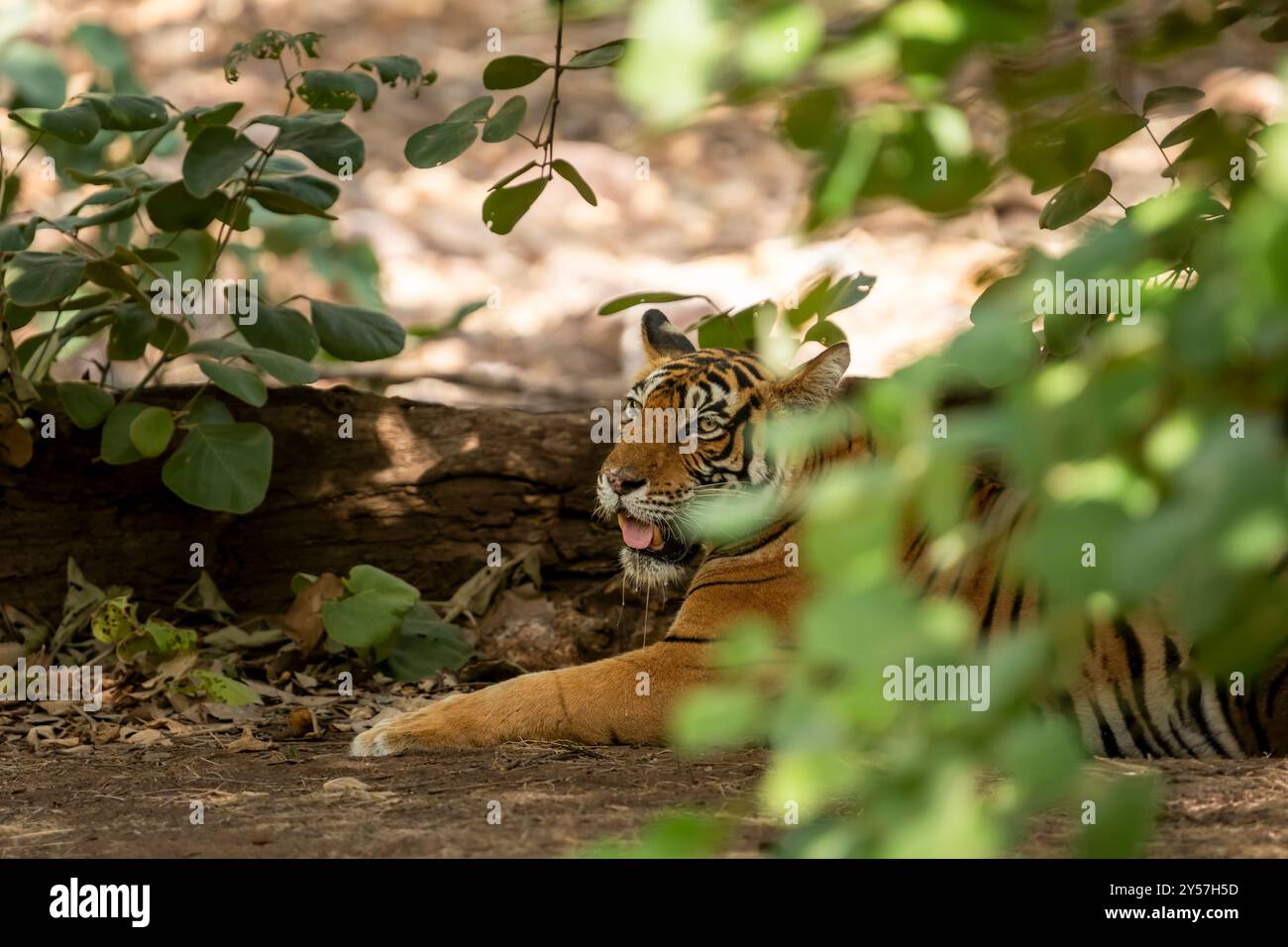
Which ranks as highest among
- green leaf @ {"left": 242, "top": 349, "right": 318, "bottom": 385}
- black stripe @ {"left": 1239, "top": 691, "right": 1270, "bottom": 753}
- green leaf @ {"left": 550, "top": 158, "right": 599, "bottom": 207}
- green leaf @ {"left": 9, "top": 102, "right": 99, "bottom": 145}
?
green leaf @ {"left": 9, "top": 102, "right": 99, "bottom": 145}

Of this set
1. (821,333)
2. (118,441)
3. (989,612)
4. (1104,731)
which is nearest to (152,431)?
(118,441)

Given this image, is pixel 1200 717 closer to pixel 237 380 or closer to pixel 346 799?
pixel 346 799

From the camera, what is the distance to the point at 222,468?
4148mm

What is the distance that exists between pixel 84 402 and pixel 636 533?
6.02 feet

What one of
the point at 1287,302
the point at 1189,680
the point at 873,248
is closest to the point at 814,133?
the point at 1287,302

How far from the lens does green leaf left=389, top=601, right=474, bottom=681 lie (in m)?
4.35

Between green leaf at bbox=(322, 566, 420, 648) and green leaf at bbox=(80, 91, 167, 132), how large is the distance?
1496 millimetres

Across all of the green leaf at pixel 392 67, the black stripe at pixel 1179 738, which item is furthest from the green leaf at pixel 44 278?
the black stripe at pixel 1179 738

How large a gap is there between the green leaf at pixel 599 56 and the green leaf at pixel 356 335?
1.40 metres

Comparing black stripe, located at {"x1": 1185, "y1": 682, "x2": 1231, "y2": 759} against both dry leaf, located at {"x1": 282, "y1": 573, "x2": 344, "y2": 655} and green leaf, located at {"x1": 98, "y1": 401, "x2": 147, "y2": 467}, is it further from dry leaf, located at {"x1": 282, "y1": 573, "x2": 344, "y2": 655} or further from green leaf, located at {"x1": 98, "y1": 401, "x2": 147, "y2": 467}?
green leaf, located at {"x1": 98, "y1": 401, "x2": 147, "y2": 467}

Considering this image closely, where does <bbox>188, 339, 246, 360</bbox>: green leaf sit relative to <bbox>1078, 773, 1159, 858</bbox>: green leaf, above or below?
A: above

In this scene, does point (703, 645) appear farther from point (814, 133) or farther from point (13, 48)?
point (13, 48)

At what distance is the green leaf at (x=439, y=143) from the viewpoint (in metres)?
3.46

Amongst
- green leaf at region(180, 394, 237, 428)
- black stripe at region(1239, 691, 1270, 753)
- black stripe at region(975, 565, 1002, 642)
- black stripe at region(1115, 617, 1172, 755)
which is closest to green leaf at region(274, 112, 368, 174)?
green leaf at region(180, 394, 237, 428)
